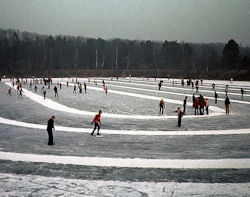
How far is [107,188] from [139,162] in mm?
2321

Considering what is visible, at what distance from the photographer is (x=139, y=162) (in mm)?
9180

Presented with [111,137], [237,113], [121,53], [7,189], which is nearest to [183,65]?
[121,53]

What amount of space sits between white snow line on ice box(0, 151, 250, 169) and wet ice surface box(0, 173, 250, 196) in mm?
1430

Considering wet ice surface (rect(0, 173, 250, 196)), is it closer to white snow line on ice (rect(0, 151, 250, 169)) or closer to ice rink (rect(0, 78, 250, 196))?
ice rink (rect(0, 78, 250, 196))

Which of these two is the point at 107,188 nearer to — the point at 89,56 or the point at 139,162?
the point at 139,162

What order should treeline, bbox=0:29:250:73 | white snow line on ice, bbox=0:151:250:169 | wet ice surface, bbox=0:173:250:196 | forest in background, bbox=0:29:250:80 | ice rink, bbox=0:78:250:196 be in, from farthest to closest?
1. treeline, bbox=0:29:250:73
2. forest in background, bbox=0:29:250:80
3. white snow line on ice, bbox=0:151:250:169
4. ice rink, bbox=0:78:250:196
5. wet ice surface, bbox=0:173:250:196

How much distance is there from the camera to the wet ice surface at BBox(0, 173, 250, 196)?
22.0 feet

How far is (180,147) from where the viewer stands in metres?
11.1

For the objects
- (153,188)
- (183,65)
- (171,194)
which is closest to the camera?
(171,194)

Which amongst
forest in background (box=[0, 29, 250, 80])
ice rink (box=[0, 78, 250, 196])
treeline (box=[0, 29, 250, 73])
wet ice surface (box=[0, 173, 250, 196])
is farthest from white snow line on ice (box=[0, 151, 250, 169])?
treeline (box=[0, 29, 250, 73])

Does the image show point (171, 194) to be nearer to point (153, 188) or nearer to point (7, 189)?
Result: point (153, 188)

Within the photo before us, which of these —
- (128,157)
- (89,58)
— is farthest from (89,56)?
(128,157)

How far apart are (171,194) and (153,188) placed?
0.58 m

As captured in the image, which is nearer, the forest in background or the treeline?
the forest in background
